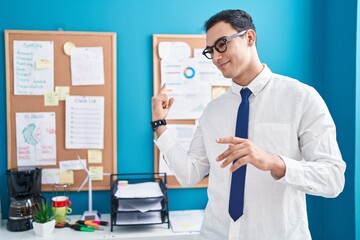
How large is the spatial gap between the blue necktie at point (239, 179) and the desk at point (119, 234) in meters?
0.72

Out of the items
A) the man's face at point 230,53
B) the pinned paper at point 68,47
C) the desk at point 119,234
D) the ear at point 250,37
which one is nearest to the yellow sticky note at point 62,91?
the pinned paper at point 68,47

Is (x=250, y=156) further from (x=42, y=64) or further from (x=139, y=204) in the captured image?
(x=42, y=64)

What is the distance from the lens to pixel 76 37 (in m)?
2.32

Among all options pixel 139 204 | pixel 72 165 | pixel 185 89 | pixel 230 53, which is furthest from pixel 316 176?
pixel 72 165

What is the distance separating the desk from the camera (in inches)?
76.8

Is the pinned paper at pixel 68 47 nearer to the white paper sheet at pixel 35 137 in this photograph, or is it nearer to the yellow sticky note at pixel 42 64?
the yellow sticky note at pixel 42 64

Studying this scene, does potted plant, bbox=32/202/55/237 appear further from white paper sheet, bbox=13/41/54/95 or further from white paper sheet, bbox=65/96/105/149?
white paper sheet, bbox=13/41/54/95

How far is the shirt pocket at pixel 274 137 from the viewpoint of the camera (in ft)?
4.39

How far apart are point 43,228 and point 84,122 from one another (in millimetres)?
708

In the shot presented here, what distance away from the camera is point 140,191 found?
214 cm

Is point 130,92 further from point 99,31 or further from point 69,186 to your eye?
point 69,186

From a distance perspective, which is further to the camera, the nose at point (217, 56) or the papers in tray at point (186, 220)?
the papers in tray at point (186, 220)

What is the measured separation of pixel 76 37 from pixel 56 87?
0.35 metres

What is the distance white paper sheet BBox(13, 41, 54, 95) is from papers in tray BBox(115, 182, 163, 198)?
0.80m
